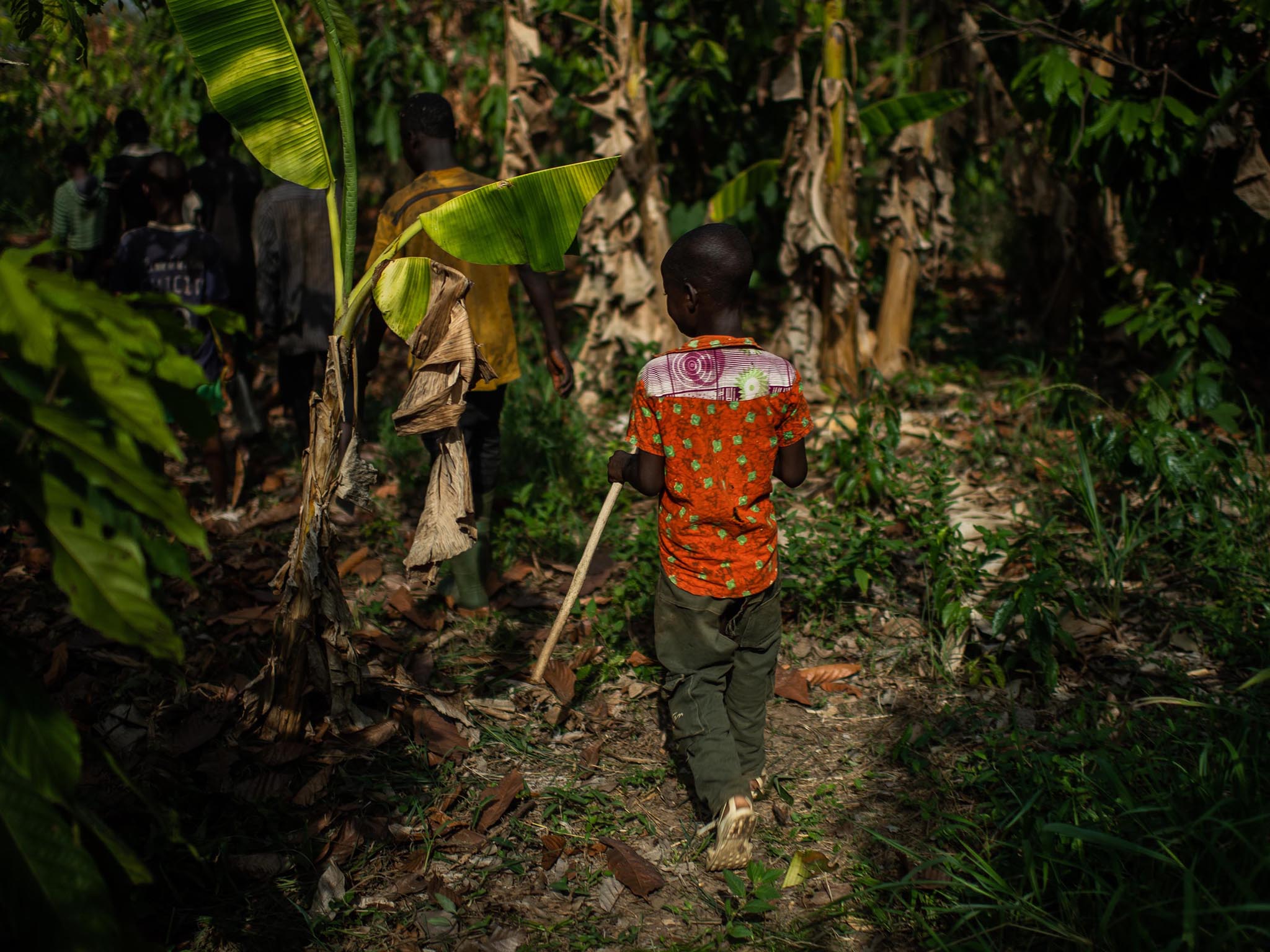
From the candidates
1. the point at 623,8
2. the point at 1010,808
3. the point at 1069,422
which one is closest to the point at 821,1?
the point at 623,8

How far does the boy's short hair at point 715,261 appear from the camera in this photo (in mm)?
2539

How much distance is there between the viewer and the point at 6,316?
1.53 metres

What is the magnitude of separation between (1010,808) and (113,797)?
8.60 feet

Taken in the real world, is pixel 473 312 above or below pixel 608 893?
above

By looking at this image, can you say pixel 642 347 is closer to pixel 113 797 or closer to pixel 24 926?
pixel 113 797

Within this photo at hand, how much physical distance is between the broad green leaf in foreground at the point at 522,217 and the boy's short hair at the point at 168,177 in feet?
7.64

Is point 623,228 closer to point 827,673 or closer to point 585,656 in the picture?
point 585,656

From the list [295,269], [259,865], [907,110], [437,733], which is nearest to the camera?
[259,865]

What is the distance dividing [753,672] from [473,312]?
5.96 feet

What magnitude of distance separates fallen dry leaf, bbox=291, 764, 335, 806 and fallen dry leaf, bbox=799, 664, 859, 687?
1.80m

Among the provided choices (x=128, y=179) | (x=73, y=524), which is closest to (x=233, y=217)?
(x=128, y=179)

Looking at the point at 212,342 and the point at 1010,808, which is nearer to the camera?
the point at 1010,808

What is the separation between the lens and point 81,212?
19.2 feet

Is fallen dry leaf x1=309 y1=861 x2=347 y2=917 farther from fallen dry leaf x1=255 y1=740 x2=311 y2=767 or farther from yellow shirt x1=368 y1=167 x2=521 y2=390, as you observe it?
yellow shirt x1=368 y1=167 x2=521 y2=390
